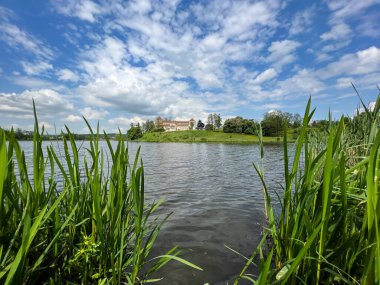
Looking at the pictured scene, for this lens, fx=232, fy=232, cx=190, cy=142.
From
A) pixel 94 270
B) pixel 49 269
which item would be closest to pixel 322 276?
pixel 94 270

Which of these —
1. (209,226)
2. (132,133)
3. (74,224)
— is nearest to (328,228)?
(74,224)

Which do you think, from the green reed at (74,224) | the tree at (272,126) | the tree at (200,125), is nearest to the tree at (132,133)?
the green reed at (74,224)

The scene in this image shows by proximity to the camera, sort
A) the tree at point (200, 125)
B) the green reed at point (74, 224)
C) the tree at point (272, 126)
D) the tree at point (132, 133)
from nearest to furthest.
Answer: the green reed at point (74, 224), the tree at point (132, 133), the tree at point (272, 126), the tree at point (200, 125)

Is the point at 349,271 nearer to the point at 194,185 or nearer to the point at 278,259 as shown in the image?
the point at 278,259

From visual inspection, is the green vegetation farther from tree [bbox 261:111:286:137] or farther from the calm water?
tree [bbox 261:111:286:137]

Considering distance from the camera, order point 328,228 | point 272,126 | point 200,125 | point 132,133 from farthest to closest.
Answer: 1. point 200,125
2. point 272,126
3. point 132,133
4. point 328,228

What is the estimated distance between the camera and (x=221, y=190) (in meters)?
12.4

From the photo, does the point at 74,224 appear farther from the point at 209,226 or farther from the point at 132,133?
the point at 209,226

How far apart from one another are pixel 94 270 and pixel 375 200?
2.88 metres

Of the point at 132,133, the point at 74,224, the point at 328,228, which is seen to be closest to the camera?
the point at 328,228

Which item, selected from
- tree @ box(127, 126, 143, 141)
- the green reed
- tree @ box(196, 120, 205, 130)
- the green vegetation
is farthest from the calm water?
tree @ box(196, 120, 205, 130)

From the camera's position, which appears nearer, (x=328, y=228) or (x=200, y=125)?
(x=328, y=228)

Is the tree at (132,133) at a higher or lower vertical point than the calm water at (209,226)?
higher

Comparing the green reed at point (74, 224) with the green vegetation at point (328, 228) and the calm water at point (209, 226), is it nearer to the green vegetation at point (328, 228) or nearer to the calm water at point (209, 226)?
the green vegetation at point (328, 228)
